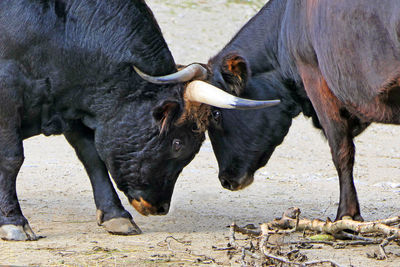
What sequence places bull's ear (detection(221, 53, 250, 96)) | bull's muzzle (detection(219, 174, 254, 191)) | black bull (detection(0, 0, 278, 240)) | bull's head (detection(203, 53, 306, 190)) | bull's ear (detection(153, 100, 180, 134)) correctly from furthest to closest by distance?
bull's muzzle (detection(219, 174, 254, 191)) → bull's head (detection(203, 53, 306, 190)) → bull's ear (detection(221, 53, 250, 96)) → bull's ear (detection(153, 100, 180, 134)) → black bull (detection(0, 0, 278, 240))

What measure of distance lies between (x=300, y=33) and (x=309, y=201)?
82.3 inches

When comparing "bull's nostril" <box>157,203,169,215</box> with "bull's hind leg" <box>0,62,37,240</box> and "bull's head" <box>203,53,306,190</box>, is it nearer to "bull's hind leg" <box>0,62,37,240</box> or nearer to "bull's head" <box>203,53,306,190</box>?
"bull's head" <box>203,53,306,190</box>

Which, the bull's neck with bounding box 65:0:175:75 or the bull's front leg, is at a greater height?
the bull's neck with bounding box 65:0:175:75

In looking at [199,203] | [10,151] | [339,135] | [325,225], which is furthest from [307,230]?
[10,151]

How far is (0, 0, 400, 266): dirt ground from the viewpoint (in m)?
6.11

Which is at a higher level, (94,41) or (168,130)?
(94,41)

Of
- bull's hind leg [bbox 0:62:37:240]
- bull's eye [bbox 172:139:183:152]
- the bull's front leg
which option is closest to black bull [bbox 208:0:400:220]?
bull's eye [bbox 172:139:183:152]

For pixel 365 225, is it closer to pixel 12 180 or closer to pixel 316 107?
pixel 316 107

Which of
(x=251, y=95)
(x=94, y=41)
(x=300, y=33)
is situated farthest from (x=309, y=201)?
(x=94, y=41)

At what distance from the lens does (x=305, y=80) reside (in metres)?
6.96

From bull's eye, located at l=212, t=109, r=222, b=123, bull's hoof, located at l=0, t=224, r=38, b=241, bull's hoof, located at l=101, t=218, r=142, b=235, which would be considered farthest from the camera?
bull's eye, located at l=212, t=109, r=222, b=123

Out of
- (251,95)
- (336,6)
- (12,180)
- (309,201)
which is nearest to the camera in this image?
(336,6)

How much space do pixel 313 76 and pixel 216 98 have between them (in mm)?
885

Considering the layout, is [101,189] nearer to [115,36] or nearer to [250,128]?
[115,36]
